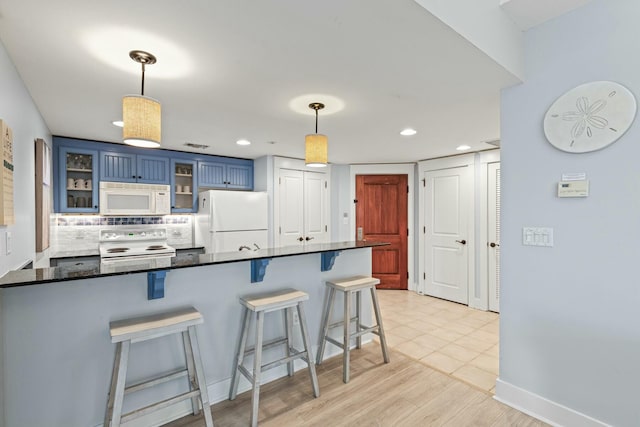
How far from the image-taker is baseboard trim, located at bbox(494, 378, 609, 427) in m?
1.71

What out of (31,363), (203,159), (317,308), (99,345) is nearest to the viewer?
(31,363)

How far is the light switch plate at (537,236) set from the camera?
6.04 ft

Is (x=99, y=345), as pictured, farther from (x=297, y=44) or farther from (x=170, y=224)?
(x=170, y=224)

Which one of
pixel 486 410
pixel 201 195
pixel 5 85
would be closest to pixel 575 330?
pixel 486 410

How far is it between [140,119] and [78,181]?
282 centimetres

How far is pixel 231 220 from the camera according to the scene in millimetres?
4016

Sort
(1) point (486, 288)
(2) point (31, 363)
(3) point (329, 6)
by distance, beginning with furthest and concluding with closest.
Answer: (1) point (486, 288) → (2) point (31, 363) → (3) point (329, 6)

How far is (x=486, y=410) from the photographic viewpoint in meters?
1.94

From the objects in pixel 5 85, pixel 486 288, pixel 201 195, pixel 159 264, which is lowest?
pixel 486 288

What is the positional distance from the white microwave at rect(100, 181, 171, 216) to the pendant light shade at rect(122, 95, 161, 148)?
2.60m

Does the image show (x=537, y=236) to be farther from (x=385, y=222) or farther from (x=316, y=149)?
(x=385, y=222)

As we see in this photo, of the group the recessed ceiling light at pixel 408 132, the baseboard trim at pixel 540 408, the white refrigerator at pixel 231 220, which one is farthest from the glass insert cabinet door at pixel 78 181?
the baseboard trim at pixel 540 408

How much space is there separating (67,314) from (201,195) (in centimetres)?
281

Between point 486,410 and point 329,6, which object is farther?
point 486,410
